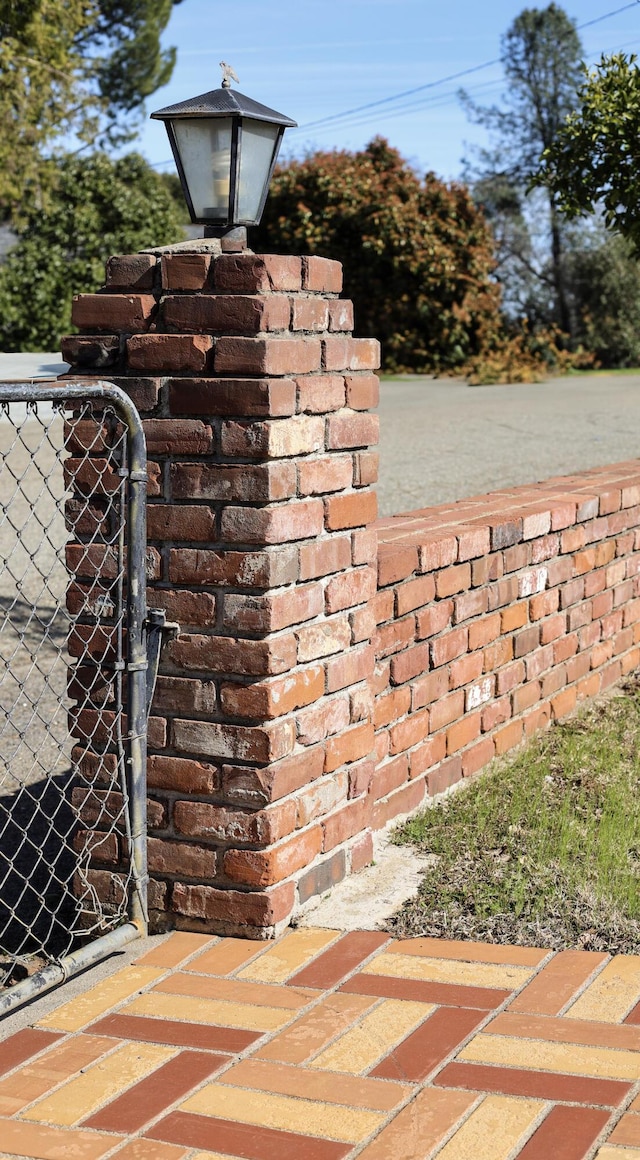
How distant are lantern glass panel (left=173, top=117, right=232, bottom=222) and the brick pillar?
0.43 m

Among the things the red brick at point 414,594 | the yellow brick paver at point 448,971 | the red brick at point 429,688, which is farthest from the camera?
the red brick at point 429,688

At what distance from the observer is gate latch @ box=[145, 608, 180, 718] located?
276 cm

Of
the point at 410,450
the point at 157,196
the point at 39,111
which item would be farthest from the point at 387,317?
the point at 410,450

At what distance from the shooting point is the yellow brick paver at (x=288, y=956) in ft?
8.50

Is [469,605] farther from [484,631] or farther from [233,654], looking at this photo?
[233,654]

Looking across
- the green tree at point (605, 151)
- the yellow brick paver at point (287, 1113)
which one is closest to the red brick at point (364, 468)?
the yellow brick paver at point (287, 1113)

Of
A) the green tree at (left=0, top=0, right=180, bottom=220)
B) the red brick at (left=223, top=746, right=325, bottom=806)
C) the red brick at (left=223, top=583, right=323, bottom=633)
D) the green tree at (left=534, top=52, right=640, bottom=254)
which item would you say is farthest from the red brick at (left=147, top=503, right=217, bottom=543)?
the green tree at (left=0, top=0, right=180, bottom=220)

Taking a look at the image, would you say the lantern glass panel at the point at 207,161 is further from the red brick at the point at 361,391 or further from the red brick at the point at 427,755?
the red brick at the point at 427,755

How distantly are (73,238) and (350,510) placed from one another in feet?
51.3

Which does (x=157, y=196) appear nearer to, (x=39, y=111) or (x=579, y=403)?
(x=39, y=111)

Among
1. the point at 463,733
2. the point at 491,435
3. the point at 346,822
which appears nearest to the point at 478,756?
the point at 463,733

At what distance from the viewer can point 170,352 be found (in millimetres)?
2693

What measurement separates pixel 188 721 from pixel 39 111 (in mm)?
12902

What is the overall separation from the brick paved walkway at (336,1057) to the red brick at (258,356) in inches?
49.8
